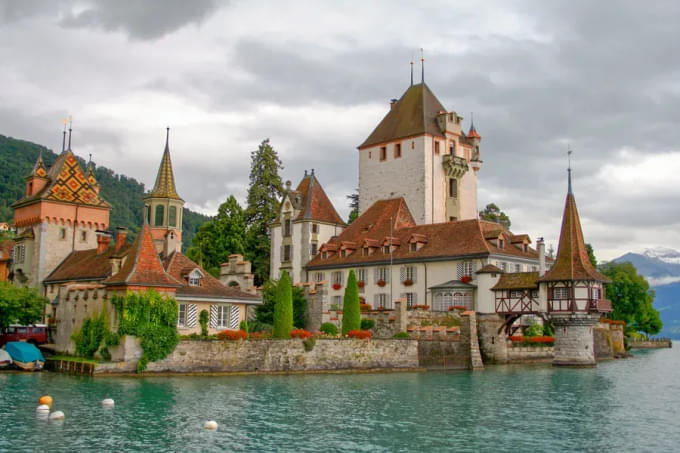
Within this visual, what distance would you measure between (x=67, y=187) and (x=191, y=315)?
24.2 metres

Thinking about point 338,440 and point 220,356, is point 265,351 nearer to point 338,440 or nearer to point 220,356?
point 220,356

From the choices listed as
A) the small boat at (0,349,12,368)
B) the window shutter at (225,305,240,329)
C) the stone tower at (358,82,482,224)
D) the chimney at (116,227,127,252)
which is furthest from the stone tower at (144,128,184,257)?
the stone tower at (358,82,482,224)

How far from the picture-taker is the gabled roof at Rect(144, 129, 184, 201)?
63.3m

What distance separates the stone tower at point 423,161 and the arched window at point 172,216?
74.0ft

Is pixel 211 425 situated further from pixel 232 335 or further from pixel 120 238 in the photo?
pixel 120 238

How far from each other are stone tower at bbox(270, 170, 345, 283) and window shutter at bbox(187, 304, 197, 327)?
2456 cm

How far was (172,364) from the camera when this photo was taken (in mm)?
41688

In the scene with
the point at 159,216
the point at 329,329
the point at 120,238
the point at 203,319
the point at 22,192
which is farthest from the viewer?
the point at 22,192

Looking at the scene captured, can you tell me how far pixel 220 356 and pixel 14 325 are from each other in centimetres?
1759

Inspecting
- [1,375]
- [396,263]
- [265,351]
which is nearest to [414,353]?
[265,351]

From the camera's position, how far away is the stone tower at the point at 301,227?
2859 inches

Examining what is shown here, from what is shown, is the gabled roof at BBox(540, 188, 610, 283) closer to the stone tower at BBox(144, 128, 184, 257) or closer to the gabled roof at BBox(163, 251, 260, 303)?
the gabled roof at BBox(163, 251, 260, 303)

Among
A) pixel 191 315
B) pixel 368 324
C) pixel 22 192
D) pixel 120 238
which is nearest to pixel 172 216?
pixel 120 238

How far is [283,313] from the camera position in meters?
48.7
